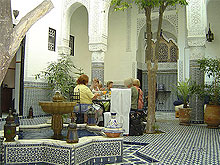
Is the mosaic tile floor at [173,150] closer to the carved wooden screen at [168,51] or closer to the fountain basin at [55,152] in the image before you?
the fountain basin at [55,152]

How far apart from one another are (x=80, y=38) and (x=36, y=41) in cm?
339

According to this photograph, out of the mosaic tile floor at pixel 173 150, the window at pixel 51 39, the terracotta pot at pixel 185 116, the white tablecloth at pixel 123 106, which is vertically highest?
the window at pixel 51 39

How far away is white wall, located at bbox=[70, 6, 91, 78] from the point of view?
10.6 meters

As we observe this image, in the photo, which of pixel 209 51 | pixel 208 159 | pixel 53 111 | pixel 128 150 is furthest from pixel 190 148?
pixel 209 51

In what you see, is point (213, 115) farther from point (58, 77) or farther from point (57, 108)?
point (58, 77)

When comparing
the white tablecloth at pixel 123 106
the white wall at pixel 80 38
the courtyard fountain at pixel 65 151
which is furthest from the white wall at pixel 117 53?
the courtyard fountain at pixel 65 151

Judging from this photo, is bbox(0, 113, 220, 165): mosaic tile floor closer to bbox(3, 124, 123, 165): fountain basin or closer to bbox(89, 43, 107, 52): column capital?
bbox(3, 124, 123, 165): fountain basin

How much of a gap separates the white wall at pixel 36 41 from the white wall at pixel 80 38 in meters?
2.00

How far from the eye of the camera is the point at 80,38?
35.9 ft

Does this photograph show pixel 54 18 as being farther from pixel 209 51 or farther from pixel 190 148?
pixel 190 148

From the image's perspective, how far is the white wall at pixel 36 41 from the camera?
7320 millimetres

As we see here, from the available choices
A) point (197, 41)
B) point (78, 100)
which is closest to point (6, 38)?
point (78, 100)

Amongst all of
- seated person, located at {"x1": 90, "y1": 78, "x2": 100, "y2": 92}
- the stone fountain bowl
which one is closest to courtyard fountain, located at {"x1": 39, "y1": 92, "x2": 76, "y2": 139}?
the stone fountain bowl

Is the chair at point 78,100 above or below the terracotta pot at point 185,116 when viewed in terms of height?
above
